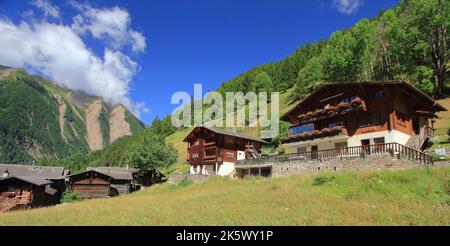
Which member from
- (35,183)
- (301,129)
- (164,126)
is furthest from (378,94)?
(164,126)

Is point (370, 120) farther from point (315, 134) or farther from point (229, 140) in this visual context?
point (229, 140)

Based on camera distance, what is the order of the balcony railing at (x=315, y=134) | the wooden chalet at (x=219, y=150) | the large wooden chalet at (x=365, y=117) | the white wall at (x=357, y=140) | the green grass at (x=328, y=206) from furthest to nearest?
the wooden chalet at (x=219, y=150), the balcony railing at (x=315, y=134), the large wooden chalet at (x=365, y=117), the white wall at (x=357, y=140), the green grass at (x=328, y=206)

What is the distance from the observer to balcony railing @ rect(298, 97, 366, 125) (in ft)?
113

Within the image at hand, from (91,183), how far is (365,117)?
45425mm

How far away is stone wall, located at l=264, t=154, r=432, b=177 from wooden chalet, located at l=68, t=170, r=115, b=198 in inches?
1276

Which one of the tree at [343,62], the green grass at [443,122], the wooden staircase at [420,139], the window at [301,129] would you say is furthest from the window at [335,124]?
the tree at [343,62]

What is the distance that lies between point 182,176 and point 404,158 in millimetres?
32455

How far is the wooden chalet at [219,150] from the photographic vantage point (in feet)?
177

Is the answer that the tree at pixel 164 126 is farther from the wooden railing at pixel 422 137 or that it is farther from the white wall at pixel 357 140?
the wooden railing at pixel 422 137

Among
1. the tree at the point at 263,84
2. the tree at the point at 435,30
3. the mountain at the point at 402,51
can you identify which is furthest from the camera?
the tree at the point at 263,84

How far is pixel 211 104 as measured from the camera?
146 meters

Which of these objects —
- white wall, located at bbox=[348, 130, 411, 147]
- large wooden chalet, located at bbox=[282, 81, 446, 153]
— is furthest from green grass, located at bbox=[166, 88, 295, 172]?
white wall, located at bbox=[348, 130, 411, 147]
